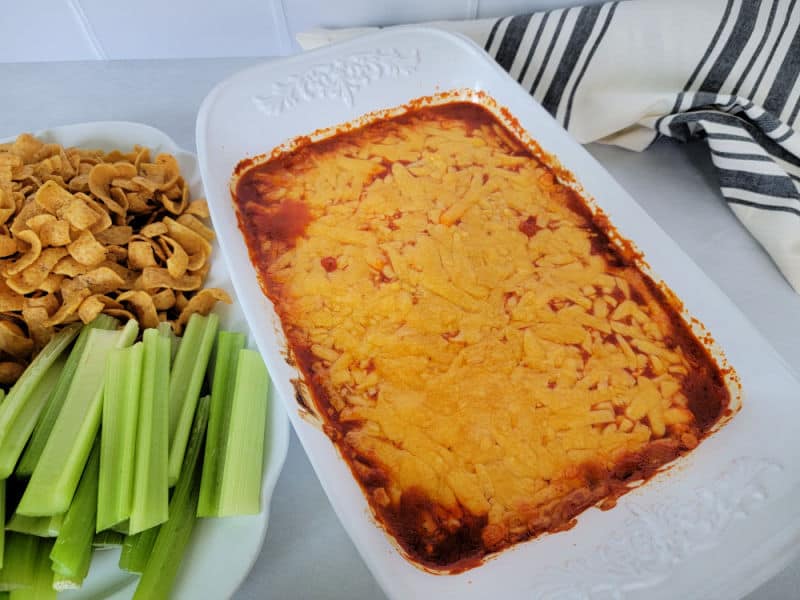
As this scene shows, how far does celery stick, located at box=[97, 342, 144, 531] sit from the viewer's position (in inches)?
34.2

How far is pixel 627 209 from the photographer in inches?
43.9

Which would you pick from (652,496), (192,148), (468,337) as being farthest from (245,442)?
(192,148)

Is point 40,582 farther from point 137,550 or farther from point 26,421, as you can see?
point 26,421

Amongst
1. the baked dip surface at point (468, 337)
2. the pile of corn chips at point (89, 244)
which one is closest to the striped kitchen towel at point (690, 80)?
the baked dip surface at point (468, 337)

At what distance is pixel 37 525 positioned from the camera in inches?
34.3

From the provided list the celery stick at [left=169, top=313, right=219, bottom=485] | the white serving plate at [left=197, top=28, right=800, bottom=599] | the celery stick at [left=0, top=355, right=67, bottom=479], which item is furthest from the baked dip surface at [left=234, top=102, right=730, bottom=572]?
the celery stick at [left=0, top=355, right=67, bottom=479]

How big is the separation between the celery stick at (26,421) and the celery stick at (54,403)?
0.4 inches

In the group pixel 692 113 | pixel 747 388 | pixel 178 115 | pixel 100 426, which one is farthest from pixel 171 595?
pixel 692 113

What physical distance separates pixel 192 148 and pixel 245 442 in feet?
2.95

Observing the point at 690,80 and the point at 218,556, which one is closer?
the point at 218,556

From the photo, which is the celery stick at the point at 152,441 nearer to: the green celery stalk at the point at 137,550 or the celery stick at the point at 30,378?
the green celery stalk at the point at 137,550

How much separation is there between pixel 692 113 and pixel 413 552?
3.64 feet

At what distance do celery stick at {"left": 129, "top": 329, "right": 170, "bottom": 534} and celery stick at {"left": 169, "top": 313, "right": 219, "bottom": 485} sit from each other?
28mm

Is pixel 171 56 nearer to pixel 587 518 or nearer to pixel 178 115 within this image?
pixel 178 115
